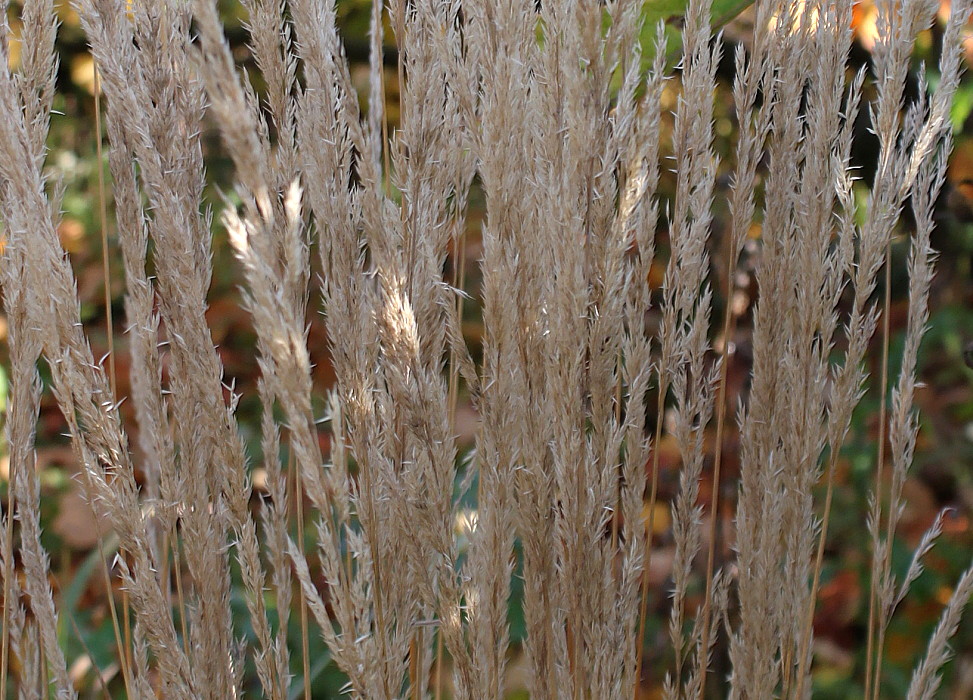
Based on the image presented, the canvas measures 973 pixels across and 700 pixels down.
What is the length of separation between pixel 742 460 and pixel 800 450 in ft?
0.27

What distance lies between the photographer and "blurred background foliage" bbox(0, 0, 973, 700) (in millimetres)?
2023

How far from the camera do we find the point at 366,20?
2.69 meters

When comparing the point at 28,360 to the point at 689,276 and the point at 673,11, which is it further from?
the point at 673,11

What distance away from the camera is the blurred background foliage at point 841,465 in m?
2.02

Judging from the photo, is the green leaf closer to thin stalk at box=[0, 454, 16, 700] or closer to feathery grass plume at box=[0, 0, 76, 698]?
feathery grass plume at box=[0, 0, 76, 698]

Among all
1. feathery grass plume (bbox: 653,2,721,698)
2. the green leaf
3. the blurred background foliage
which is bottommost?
the blurred background foliage

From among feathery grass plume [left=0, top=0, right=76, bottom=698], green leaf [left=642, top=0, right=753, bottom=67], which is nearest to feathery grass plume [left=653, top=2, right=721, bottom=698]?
green leaf [left=642, top=0, right=753, bottom=67]

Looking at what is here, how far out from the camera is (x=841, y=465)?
88.0 inches

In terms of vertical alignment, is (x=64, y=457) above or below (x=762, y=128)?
below

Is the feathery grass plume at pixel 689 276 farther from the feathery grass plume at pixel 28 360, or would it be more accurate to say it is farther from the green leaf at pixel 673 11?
the feathery grass plume at pixel 28 360

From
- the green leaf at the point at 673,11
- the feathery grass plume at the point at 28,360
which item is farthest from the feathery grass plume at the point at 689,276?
the feathery grass plume at the point at 28,360

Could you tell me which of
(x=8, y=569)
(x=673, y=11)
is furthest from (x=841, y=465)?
(x=8, y=569)

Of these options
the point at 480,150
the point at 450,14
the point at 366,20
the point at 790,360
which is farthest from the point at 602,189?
the point at 366,20

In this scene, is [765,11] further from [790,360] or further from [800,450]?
[800,450]
